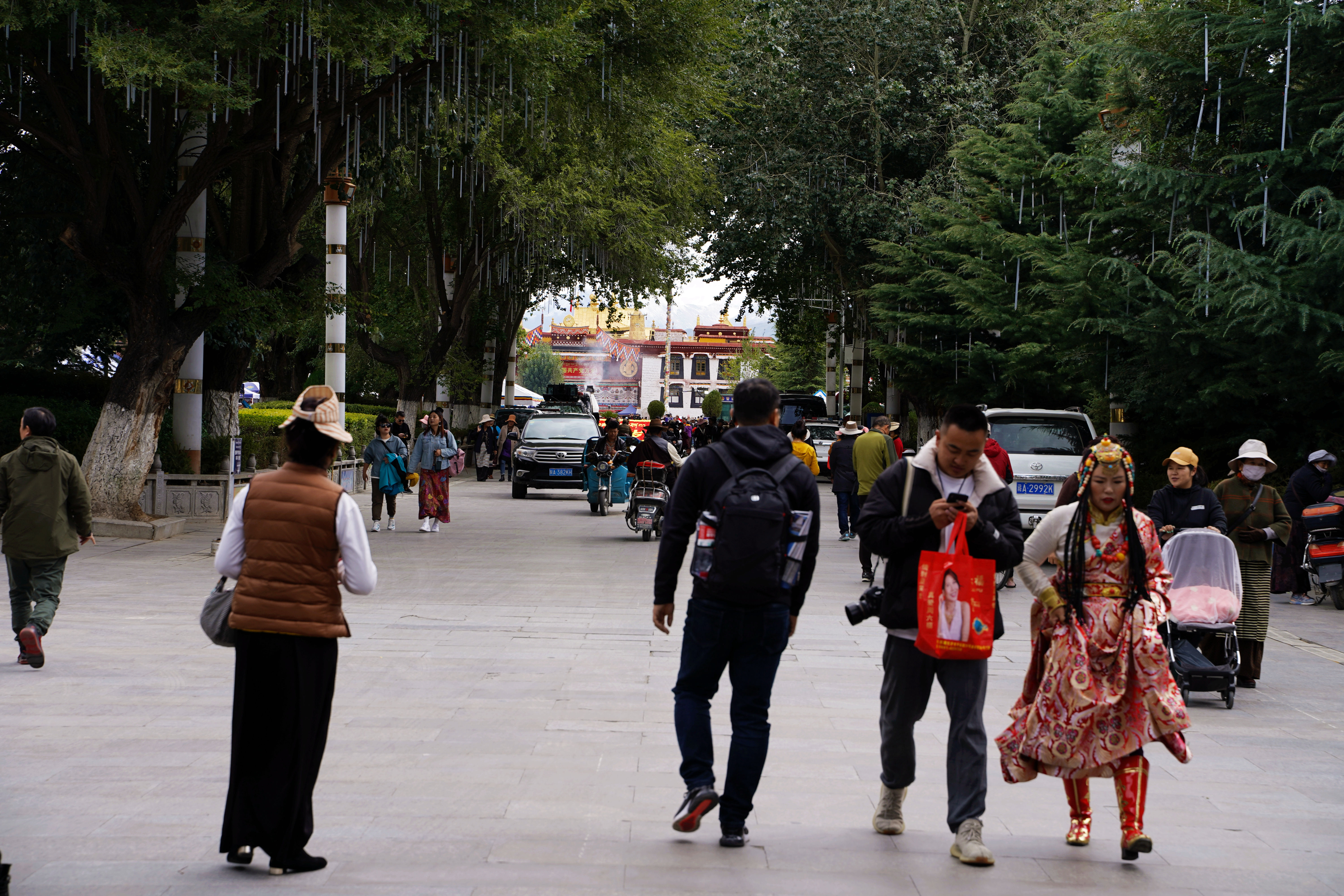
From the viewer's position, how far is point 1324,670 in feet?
34.3

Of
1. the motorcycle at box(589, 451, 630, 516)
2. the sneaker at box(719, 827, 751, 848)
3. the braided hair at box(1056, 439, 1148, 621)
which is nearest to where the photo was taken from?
the sneaker at box(719, 827, 751, 848)

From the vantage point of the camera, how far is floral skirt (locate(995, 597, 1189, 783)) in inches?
213

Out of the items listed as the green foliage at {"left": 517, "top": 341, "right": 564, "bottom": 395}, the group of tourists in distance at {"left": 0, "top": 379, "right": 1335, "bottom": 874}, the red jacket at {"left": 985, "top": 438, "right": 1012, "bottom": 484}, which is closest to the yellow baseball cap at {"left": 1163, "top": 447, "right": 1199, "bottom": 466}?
the red jacket at {"left": 985, "top": 438, "right": 1012, "bottom": 484}

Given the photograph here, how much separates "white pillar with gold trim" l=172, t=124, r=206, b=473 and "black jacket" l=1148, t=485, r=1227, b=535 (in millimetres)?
13775

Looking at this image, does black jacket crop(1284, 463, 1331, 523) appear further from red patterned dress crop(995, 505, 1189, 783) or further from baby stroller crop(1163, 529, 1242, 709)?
red patterned dress crop(995, 505, 1189, 783)

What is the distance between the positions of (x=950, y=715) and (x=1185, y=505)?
164 inches

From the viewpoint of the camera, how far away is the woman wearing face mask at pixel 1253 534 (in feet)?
31.0

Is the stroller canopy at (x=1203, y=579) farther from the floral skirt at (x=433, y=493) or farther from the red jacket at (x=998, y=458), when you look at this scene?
the floral skirt at (x=433, y=493)

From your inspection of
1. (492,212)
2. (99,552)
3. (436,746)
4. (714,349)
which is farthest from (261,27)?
A: (714,349)

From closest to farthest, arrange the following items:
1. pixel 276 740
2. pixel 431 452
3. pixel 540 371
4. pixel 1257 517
→ 1. pixel 276 740
2. pixel 1257 517
3. pixel 431 452
4. pixel 540 371

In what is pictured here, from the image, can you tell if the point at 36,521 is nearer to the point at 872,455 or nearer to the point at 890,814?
the point at 890,814

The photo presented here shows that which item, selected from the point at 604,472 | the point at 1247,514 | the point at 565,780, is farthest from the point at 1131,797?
the point at 604,472

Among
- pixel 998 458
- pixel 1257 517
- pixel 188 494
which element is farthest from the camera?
pixel 188 494

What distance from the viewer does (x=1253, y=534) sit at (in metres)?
9.65
